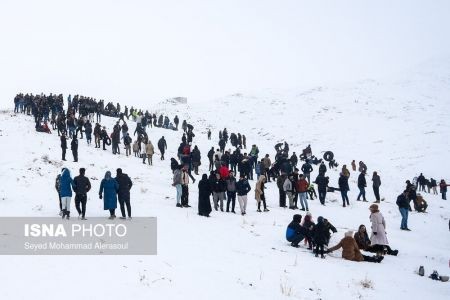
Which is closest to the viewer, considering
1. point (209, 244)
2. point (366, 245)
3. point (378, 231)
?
point (209, 244)

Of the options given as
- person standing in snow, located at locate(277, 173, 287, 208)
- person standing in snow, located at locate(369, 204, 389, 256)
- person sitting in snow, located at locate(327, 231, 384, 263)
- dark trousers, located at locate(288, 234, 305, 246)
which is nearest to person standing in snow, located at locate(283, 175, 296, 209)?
person standing in snow, located at locate(277, 173, 287, 208)

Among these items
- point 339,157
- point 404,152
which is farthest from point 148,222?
point 404,152

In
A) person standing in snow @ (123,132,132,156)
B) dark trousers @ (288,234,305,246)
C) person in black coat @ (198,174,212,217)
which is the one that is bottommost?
dark trousers @ (288,234,305,246)

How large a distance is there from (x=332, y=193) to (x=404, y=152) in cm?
2227

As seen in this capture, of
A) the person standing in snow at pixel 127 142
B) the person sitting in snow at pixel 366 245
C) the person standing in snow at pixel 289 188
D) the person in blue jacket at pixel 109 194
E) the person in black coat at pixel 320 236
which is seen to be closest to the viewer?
the person in black coat at pixel 320 236

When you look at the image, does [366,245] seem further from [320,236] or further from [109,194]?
[109,194]

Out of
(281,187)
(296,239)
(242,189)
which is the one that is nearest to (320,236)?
(296,239)

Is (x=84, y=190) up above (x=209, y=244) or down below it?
above

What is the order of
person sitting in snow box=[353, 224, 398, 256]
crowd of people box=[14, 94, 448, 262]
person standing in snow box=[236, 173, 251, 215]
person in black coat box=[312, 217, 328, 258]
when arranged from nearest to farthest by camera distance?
1. person in black coat box=[312, 217, 328, 258]
2. crowd of people box=[14, 94, 448, 262]
3. person sitting in snow box=[353, 224, 398, 256]
4. person standing in snow box=[236, 173, 251, 215]

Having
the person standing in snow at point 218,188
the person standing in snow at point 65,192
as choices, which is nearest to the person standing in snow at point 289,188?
the person standing in snow at point 218,188

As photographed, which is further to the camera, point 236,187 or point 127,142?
point 127,142

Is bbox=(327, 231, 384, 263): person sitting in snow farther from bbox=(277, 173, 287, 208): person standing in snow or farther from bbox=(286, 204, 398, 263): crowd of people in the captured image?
bbox=(277, 173, 287, 208): person standing in snow

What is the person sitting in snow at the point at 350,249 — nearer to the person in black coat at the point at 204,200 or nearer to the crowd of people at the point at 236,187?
the crowd of people at the point at 236,187

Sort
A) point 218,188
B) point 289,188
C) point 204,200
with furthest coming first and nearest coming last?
1. point 289,188
2. point 218,188
3. point 204,200
